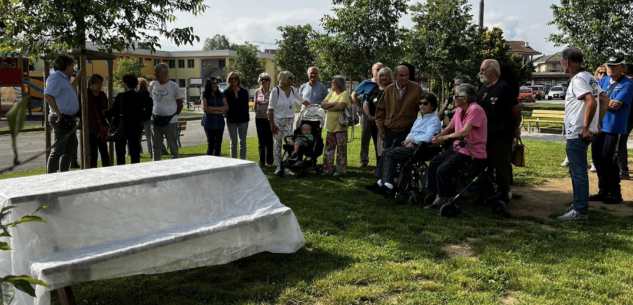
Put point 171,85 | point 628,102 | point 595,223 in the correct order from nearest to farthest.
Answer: point 595,223, point 628,102, point 171,85

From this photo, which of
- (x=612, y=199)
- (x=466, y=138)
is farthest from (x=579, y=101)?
(x=612, y=199)

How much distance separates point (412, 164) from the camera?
707cm

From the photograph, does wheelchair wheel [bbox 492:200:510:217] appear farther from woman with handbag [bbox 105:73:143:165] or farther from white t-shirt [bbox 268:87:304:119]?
woman with handbag [bbox 105:73:143:165]

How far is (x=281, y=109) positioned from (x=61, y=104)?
144 inches

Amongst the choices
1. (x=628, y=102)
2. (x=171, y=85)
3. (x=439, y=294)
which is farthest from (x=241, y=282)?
(x=628, y=102)

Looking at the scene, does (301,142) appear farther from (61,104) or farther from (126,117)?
(61,104)

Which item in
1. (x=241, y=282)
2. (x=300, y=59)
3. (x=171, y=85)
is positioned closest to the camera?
(x=241, y=282)

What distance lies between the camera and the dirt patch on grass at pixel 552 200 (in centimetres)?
671

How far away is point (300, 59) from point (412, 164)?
4348cm

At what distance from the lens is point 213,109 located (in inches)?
364

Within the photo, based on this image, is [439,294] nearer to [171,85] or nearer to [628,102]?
[628,102]

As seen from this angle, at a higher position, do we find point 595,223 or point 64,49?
point 64,49

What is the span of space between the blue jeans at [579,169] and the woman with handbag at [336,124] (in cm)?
392

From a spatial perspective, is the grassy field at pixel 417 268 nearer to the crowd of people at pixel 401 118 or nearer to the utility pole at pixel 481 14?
the crowd of people at pixel 401 118
